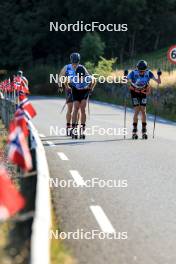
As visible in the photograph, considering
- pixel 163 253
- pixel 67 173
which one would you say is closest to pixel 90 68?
pixel 67 173

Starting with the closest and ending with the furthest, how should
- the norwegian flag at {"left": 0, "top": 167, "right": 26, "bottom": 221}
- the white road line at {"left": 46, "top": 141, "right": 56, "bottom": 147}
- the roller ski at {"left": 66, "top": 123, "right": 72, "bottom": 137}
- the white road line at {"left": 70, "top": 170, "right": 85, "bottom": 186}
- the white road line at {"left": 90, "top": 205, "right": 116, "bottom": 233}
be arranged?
the norwegian flag at {"left": 0, "top": 167, "right": 26, "bottom": 221}, the white road line at {"left": 90, "top": 205, "right": 116, "bottom": 233}, the white road line at {"left": 70, "top": 170, "right": 85, "bottom": 186}, the white road line at {"left": 46, "top": 141, "right": 56, "bottom": 147}, the roller ski at {"left": 66, "top": 123, "right": 72, "bottom": 137}

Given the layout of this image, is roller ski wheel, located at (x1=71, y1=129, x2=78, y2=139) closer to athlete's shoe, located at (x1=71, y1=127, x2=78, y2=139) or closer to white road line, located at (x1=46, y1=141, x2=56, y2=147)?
athlete's shoe, located at (x1=71, y1=127, x2=78, y2=139)

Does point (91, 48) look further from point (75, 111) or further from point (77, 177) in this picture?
point (77, 177)

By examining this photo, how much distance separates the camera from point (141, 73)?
15.8m

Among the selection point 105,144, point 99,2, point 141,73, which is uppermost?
point 99,2

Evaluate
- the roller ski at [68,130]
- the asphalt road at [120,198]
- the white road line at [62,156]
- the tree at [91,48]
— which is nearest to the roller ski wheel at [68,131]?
the roller ski at [68,130]

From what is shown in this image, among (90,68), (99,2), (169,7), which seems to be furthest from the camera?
(169,7)

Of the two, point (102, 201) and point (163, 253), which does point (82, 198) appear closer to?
point (102, 201)

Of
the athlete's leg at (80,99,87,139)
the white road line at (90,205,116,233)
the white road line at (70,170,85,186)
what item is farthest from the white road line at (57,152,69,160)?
the white road line at (90,205,116,233)

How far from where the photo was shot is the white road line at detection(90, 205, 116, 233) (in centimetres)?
670

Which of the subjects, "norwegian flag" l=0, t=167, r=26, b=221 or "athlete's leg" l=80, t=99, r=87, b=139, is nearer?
"norwegian flag" l=0, t=167, r=26, b=221

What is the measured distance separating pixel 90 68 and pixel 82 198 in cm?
4291

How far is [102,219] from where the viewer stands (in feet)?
23.5

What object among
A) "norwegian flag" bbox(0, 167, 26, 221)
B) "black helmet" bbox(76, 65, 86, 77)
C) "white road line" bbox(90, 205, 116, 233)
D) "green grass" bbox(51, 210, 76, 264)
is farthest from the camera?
"black helmet" bbox(76, 65, 86, 77)
